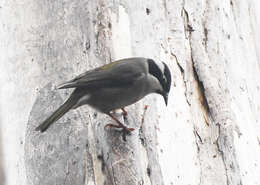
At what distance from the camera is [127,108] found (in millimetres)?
3867

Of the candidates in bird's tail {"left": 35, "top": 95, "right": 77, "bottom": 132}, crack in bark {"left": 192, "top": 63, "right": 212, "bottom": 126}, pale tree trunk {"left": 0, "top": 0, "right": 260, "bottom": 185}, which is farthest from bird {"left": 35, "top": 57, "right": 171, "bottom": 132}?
A: crack in bark {"left": 192, "top": 63, "right": 212, "bottom": 126}

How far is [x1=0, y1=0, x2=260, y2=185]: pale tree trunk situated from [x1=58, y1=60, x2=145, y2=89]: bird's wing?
0.11 meters

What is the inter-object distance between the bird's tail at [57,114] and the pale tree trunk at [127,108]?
0.20m

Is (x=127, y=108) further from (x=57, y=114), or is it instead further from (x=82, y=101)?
(x=57, y=114)

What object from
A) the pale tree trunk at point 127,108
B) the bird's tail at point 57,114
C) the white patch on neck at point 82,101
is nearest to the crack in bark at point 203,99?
the pale tree trunk at point 127,108

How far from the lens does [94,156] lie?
3.43 m

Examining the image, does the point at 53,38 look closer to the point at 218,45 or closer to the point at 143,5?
the point at 143,5

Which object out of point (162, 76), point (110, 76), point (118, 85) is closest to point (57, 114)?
point (110, 76)

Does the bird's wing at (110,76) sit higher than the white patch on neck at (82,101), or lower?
higher

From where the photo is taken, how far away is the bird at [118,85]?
350 cm

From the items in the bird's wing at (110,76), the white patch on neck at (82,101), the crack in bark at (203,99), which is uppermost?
the bird's wing at (110,76)

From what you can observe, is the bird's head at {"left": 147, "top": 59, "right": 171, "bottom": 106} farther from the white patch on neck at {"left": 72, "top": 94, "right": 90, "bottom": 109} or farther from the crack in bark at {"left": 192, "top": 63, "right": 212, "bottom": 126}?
the white patch on neck at {"left": 72, "top": 94, "right": 90, "bottom": 109}

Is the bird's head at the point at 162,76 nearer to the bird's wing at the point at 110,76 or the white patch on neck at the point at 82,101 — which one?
the bird's wing at the point at 110,76

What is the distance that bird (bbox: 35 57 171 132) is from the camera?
350 cm
